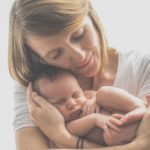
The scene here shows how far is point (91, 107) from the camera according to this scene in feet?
3.86

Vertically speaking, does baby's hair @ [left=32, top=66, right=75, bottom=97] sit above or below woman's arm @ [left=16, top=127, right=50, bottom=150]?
above

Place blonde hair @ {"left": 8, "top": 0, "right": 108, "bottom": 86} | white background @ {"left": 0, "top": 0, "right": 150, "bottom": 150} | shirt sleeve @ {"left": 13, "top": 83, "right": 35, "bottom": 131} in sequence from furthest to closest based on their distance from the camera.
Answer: white background @ {"left": 0, "top": 0, "right": 150, "bottom": 150} < shirt sleeve @ {"left": 13, "top": 83, "right": 35, "bottom": 131} < blonde hair @ {"left": 8, "top": 0, "right": 108, "bottom": 86}

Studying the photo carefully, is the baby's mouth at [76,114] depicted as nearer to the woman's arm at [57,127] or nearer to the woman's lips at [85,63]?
the woman's arm at [57,127]

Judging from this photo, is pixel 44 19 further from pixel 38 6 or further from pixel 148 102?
pixel 148 102

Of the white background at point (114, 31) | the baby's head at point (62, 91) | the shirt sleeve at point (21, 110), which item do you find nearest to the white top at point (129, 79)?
the shirt sleeve at point (21, 110)

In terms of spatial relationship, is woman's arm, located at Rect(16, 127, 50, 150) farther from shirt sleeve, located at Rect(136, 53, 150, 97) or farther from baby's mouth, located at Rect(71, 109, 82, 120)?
shirt sleeve, located at Rect(136, 53, 150, 97)

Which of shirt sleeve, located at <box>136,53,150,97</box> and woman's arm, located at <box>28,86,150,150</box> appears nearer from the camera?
woman's arm, located at <box>28,86,150,150</box>

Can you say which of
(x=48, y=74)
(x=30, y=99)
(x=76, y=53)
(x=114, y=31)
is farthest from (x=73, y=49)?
(x=114, y=31)

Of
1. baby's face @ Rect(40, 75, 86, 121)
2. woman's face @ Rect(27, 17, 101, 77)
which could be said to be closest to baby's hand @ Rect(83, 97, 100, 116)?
baby's face @ Rect(40, 75, 86, 121)

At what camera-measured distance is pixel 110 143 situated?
1.08 metres

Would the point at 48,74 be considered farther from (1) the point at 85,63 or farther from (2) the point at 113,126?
(2) the point at 113,126

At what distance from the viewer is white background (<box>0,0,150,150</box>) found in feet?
6.25

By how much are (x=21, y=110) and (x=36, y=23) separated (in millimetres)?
327

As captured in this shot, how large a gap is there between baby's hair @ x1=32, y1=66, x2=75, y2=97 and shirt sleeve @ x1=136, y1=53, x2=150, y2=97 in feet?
0.76
